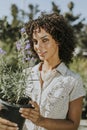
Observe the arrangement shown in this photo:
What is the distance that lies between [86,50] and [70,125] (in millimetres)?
41399

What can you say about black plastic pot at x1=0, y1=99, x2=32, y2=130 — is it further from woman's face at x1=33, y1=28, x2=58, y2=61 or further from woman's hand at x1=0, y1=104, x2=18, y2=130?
woman's face at x1=33, y1=28, x2=58, y2=61

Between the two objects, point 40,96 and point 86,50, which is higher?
point 86,50

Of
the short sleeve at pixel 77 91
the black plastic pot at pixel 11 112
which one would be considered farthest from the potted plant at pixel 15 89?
the short sleeve at pixel 77 91

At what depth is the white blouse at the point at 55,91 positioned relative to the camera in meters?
2.71

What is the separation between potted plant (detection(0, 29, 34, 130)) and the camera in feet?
7.82

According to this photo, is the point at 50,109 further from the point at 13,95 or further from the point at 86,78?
the point at 86,78

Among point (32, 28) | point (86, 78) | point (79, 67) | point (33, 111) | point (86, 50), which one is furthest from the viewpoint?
point (86, 50)

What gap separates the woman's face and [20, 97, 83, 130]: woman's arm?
36cm

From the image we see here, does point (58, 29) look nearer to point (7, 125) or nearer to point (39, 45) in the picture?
point (39, 45)

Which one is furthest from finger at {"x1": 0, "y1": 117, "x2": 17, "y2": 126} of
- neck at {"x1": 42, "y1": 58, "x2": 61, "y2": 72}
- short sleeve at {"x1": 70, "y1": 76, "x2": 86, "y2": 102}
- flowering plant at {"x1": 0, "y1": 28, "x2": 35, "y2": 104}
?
neck at {"x1": 42, "y1": 58, "x2": 61, "y2": 72}

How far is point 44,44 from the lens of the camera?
9.00ft

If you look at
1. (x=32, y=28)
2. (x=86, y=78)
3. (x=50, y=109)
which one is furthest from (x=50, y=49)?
(x=86, y=78)

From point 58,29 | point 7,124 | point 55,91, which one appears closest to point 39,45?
point 58,29

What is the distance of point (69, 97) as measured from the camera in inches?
107
